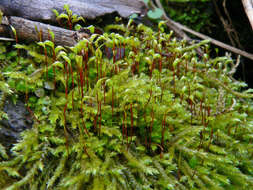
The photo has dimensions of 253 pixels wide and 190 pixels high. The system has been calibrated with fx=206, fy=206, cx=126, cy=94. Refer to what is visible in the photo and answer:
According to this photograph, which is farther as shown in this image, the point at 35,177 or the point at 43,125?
the point at 43,125

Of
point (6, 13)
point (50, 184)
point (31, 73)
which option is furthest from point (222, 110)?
point (6, 13)

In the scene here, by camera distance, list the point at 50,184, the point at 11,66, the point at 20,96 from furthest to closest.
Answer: the point at 11,66
the point at 20,96
the point at 50,184

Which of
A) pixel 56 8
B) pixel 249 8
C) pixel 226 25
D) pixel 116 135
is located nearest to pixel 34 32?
pixel 56 8

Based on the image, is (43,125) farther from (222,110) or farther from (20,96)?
(222,110)

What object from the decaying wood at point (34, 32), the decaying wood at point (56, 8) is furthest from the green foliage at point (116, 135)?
the decaying wood at point (56, 8)

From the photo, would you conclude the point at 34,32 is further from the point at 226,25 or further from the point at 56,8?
the point at 226,25

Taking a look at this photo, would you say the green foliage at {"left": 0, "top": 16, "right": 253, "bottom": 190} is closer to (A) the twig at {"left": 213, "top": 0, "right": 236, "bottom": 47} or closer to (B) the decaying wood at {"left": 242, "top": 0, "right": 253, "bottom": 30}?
(B) the decaying wood at {"left": 242, "top": 0, "right": 253, "bottom": 30}
